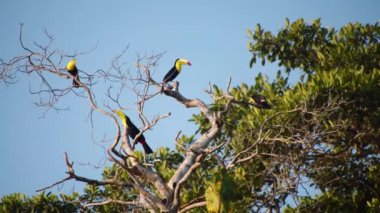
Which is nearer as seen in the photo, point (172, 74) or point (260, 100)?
point (260, 100)

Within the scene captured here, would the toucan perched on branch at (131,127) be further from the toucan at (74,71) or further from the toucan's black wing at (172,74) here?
the toucan's black wing at (172,74)

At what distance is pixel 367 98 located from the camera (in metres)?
12.5

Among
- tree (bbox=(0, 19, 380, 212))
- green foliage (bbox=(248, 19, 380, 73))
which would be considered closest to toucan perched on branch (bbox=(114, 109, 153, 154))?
tree (bbox=(0, 19, 380, 212))

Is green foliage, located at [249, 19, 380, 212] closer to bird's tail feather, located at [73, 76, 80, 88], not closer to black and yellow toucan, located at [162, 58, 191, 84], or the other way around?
black and yellow toucan, located at [162, 58, 191, 84]

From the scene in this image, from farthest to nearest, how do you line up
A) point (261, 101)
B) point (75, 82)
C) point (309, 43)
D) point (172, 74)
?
1. point (309, 43)
2. point (172, 74)
3. point (261, 101)
4. point (75, 82)

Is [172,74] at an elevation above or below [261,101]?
above

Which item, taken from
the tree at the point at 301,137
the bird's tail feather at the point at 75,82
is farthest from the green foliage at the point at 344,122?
the bird's tail feather at the point at 75,82

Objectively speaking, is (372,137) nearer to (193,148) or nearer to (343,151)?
(343,151)

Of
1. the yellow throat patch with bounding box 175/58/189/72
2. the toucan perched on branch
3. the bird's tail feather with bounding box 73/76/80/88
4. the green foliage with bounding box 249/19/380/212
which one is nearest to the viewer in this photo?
the bird's tail feather with bounding box 73/76/80/88

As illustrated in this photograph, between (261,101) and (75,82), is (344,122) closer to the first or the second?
(261,101)

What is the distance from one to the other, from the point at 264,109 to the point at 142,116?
4245 mm

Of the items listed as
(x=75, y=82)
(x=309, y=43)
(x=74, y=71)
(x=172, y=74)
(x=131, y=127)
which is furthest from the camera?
(x=309, y=43)

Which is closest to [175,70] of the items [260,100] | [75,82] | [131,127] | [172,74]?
[172,74]

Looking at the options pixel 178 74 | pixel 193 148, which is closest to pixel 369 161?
pixel 178 74
